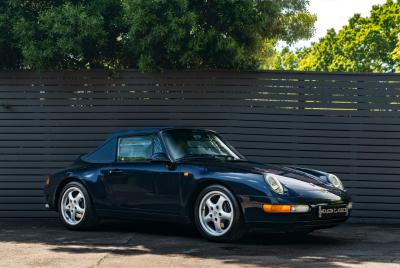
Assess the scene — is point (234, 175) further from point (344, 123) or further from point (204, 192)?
point (344, 123)

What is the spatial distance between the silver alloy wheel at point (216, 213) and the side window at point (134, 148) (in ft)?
3.97

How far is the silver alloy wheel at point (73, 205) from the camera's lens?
32.3ft

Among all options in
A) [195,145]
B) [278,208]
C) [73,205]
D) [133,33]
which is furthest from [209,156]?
[133,33]

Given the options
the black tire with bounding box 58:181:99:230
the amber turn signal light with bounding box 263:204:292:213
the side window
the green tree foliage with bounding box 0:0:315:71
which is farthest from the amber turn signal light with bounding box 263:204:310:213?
the green tree foliage with bounding box 0:0:315:71

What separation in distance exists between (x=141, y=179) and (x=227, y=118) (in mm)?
3257

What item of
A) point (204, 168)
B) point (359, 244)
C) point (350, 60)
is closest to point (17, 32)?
point (204, 168)

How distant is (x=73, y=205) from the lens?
32.6 ft

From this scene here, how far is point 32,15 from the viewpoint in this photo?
12664 millimetres

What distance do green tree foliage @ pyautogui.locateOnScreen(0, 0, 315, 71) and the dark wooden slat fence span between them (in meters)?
0.38

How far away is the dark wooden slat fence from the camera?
1174 cm

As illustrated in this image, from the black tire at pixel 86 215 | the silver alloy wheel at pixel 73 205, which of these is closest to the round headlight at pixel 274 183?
the black tire at pixel 86 215

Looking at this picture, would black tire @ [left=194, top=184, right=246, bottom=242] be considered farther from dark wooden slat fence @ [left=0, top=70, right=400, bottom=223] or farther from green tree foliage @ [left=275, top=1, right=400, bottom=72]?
A: green tree foliage @ [left=275, top=1, right=400, bottom=72]

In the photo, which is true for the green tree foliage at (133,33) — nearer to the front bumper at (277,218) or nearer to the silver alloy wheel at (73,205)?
the silver alloy wheel at (73,205)

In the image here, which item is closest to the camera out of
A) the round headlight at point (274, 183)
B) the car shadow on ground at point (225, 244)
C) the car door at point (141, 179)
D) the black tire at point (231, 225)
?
the car shadow on ground at point (225, 244)
